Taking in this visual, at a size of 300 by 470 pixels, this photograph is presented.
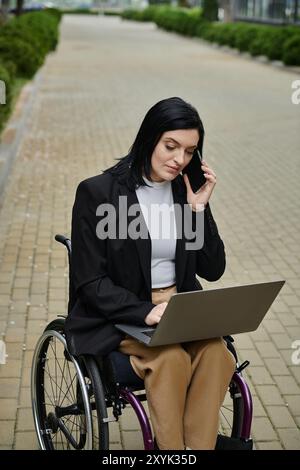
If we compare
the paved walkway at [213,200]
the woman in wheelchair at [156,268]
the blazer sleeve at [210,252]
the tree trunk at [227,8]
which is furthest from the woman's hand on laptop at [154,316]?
the tree trunk at [227,8]

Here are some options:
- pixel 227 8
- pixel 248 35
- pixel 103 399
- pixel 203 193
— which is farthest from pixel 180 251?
pixel 227 8

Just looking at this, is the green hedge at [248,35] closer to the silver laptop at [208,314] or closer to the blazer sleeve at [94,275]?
the blazer sleeve at [94,275]

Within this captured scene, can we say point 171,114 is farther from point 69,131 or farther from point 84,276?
point 69,131

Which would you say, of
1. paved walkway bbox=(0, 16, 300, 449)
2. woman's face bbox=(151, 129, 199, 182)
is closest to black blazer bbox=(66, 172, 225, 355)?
woman's face bbox=(151, 129, 199, 182)

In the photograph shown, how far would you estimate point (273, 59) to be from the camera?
2559 centimetres

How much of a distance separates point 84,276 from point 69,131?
10.2 m

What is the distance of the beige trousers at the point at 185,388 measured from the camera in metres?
2.92

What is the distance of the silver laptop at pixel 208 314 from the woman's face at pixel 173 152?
58cm

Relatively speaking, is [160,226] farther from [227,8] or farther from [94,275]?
[227,8]

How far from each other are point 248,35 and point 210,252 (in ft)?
85.3

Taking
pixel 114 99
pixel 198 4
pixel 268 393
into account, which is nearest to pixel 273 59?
pixel 114 99

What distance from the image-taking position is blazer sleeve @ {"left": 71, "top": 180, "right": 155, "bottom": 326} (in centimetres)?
312

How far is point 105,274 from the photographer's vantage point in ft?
10.6

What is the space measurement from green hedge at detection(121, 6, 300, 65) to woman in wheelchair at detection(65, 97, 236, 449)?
21161 millimetres
